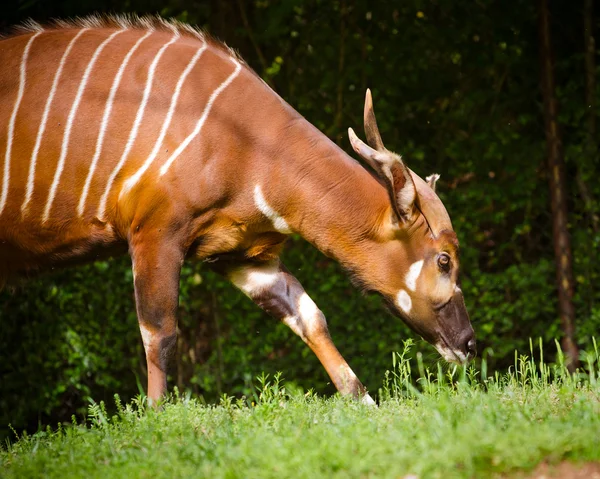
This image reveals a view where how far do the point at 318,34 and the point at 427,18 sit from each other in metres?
0.82

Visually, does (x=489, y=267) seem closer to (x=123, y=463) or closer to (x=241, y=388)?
(x=241, y=388)

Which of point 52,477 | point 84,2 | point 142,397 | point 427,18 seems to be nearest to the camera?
point 52,477

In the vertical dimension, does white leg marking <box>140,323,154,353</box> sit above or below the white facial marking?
below

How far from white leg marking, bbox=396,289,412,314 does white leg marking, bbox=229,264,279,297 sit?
0.73 metres

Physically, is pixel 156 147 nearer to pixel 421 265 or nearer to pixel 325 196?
pixel 325 196

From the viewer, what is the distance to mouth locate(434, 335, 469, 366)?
5230mm

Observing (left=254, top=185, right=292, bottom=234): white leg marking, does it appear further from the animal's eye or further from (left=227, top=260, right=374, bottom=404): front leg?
the animal's eye

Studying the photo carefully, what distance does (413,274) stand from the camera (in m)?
5.18

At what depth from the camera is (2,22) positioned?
736 centimetres

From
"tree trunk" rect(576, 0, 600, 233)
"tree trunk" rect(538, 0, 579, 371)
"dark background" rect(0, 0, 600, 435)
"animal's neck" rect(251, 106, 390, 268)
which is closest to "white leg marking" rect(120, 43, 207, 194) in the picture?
"animal's neck" rect(251, 106, 390, 268)

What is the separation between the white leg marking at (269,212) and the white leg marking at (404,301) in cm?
64

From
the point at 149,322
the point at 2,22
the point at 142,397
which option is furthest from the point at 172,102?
the point at 2,22

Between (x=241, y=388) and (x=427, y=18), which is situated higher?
(x=427, y=18)

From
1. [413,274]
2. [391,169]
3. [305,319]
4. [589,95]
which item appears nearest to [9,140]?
[305,319]
